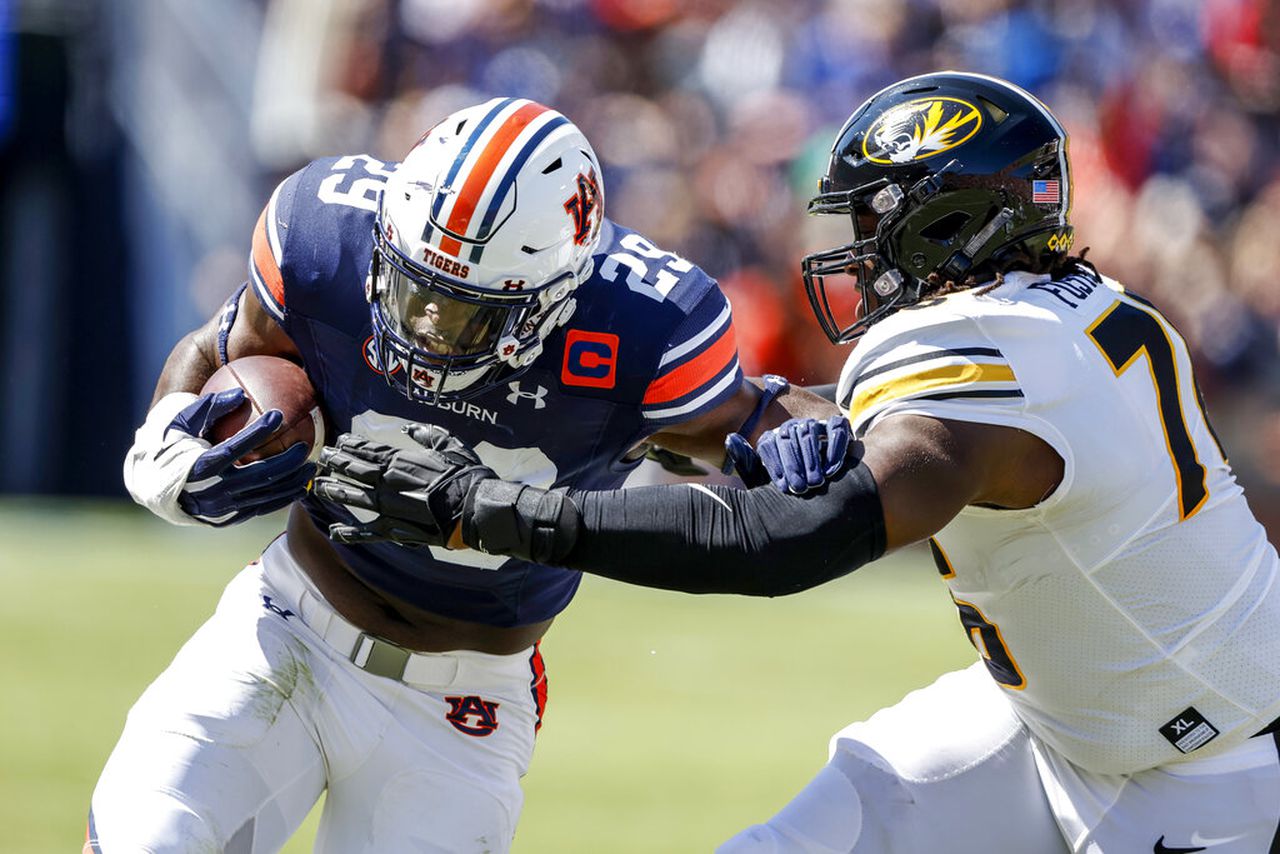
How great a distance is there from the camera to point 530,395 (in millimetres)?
3848

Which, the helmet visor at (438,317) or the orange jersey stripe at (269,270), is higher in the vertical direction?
the helmet visor at (438,317)

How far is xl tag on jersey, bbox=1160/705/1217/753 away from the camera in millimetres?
3338

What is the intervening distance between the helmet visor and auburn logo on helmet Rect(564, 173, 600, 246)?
25 centimetres

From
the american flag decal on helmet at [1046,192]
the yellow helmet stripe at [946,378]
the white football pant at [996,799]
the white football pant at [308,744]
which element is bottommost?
the white football pant at [308,744]

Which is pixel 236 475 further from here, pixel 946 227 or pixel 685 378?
pixel 946 227

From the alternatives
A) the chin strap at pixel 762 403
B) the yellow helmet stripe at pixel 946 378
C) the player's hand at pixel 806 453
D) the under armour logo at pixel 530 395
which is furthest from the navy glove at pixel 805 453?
the under armour logo at pixel 530 395

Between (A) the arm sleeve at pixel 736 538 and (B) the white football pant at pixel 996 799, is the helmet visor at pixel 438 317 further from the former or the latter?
(B) the white football pant at pixel 996 799

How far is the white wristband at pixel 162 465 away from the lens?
3.56 meters

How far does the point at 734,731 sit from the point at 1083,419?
4.74 metres

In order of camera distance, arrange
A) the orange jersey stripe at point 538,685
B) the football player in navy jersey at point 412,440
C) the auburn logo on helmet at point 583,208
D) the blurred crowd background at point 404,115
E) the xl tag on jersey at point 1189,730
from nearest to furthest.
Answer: the xl tag on jersey at point 1189,730
the football player in navy jersey at point 412,440
the auburn logo on helmet at point 583,208
the orange jersey stripe at point 538,685
the blurred crowd background at point 404,115

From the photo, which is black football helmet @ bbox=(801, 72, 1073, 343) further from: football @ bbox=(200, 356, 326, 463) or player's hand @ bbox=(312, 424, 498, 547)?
football @ bbox=(200, 356, 326, 463)

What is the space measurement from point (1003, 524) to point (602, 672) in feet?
18.0

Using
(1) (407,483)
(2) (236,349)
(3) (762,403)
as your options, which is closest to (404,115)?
(2) (236,349)

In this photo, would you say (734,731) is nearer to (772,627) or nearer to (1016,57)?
(772,627)
